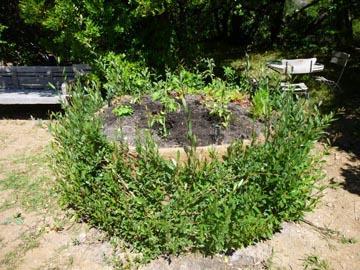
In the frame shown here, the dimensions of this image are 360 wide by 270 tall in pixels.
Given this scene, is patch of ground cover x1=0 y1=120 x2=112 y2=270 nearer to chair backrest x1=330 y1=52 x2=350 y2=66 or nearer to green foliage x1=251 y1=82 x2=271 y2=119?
green foliage x1=251 y1=82 x2=271 y2=119

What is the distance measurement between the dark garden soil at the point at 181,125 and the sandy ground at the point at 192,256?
1.01 m

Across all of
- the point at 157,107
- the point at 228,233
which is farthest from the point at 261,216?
the point at 157,107

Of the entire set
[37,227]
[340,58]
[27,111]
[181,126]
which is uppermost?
[340,58]

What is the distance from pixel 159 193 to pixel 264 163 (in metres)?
1.21

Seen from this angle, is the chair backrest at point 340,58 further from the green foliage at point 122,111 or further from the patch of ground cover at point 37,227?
the patch of ground cover at point 37,227

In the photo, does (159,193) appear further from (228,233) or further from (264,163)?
(264,163)

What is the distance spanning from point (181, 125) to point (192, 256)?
1.71m

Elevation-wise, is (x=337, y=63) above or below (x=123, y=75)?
below

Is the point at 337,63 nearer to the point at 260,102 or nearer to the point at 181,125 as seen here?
the point at 260,102

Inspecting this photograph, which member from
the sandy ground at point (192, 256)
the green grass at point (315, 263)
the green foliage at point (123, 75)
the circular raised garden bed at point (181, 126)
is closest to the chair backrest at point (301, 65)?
the circular raised garden bed at point (181, 126)

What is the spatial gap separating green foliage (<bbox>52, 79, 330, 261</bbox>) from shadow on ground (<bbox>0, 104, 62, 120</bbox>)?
3442 mm

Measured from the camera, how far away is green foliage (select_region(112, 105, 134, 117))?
5.55 meters

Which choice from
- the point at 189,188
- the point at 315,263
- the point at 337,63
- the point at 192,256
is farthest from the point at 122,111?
the point at 337,63

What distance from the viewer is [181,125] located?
5410 millimetres
